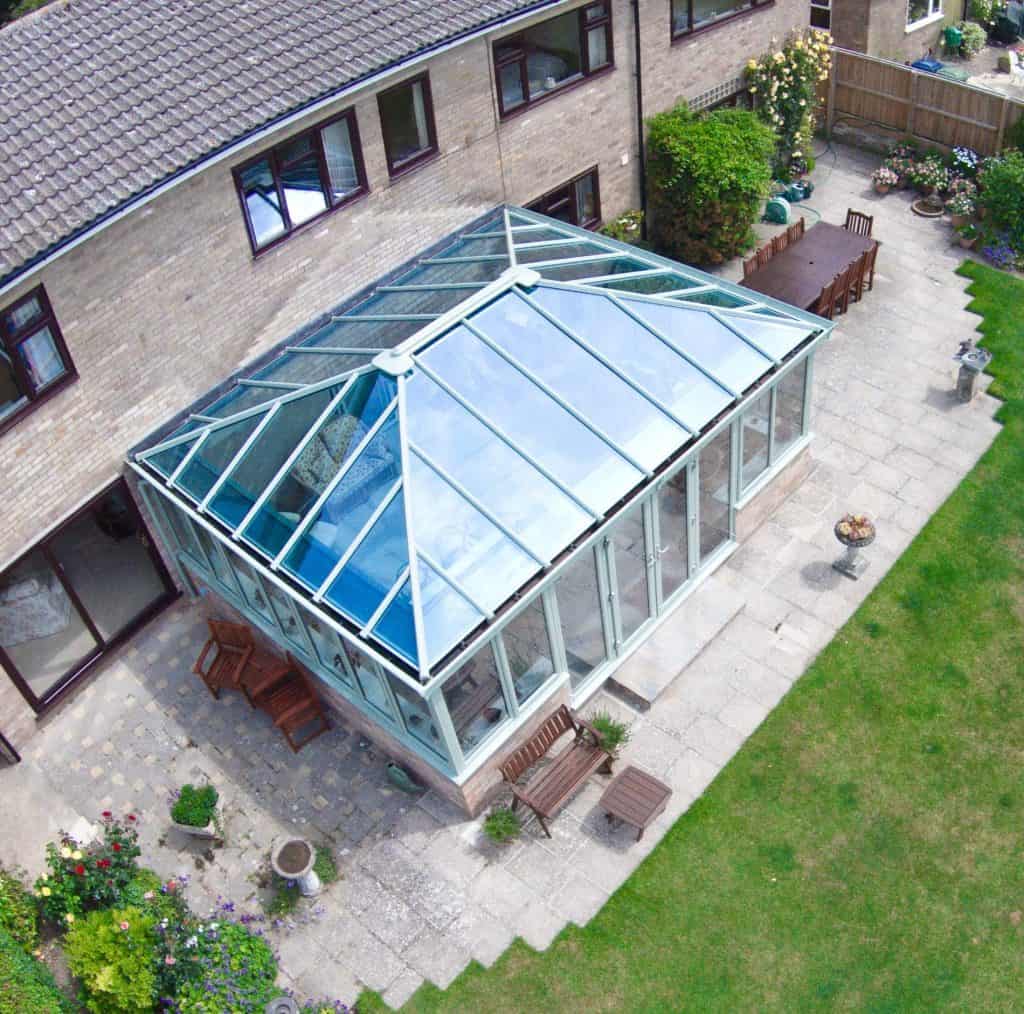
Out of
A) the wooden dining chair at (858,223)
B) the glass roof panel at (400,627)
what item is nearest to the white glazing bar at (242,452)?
the glass roof panel at (400,627)

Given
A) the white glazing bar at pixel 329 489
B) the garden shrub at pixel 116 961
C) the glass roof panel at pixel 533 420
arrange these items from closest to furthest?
the garden shrub at pixel 116 961 < the white glazing bar at pixel 329 489 < the glass roof panel at pixel 533 420

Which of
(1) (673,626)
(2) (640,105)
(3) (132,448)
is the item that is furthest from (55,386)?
(2) (640,105)

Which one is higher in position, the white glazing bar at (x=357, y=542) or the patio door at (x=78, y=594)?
the white glazing bar at (x=357, y=542)

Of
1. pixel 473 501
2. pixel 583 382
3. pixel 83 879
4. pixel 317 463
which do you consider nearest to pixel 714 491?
pixel 583 382

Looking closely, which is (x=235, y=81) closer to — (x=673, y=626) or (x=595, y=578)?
(x=595, y=578)

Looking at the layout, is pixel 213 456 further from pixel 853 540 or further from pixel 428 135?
pixel 853 540

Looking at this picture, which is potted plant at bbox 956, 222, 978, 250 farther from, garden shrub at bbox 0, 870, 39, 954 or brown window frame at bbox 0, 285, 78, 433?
garden shrub at bbox 0, 870, 39, 954

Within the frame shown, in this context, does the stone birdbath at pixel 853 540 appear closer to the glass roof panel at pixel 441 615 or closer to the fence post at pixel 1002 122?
the glass roof panel at pixel 441 615
